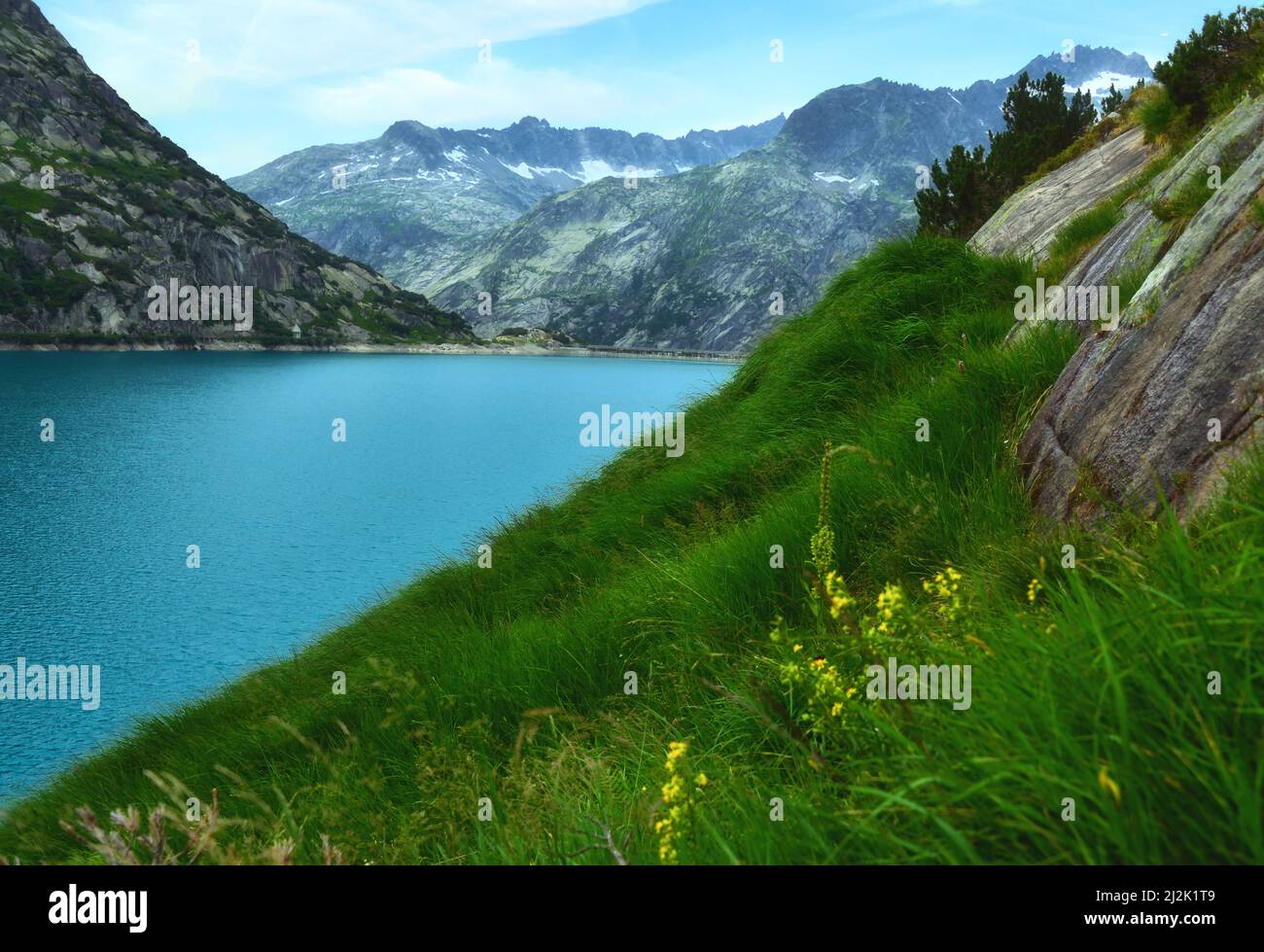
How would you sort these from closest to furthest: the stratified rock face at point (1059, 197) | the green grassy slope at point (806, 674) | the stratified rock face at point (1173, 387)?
the green grassy slope at point (806, 674), the stratified rock face at point (1173, 387), the stratified rock face at point (1059, 197)

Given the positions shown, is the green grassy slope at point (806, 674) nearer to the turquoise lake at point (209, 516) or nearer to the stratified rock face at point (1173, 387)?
the stratified rock face at point (1173, 387)

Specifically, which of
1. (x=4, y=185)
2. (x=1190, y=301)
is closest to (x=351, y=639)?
(x=1190, y=301)

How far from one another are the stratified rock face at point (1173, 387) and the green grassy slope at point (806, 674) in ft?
1.43

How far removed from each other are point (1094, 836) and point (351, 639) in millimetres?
16334

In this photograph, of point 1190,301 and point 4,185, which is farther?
point 4,185

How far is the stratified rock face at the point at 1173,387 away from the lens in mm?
4902

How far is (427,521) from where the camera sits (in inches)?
1615

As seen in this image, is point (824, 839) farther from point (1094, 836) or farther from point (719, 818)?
point (1094, 836)

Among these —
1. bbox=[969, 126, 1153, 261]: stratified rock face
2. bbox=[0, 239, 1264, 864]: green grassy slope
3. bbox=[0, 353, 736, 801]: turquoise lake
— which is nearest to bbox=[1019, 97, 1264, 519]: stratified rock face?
bbox=[0, 239, 1264, 864]: green grassy slope

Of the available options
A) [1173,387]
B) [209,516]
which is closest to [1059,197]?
[1173,387]

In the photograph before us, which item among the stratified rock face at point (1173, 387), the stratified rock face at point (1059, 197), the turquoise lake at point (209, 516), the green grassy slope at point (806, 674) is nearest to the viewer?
the green grassy slope at point (806, 674)

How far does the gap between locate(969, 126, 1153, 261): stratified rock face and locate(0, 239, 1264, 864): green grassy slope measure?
2151 mm

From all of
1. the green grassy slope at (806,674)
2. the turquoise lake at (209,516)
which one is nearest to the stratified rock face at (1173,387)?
the green grassy slope at (806,674)

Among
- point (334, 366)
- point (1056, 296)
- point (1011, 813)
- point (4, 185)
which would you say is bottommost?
point (1011, 813)
